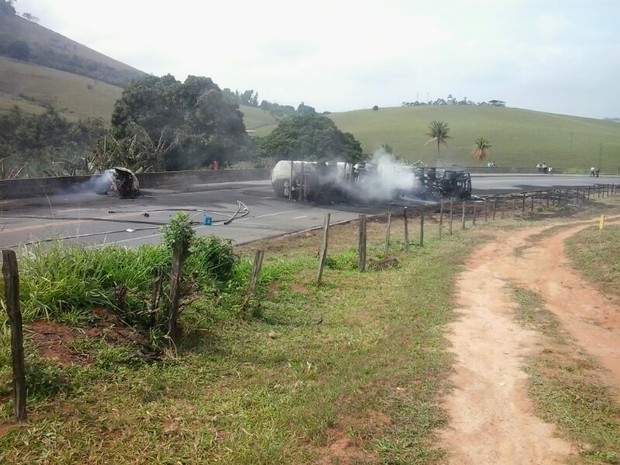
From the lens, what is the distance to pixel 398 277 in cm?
1355

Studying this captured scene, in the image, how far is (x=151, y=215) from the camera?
21703 millimetres

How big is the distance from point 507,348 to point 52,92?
7563cm

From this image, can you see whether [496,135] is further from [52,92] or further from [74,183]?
[74,183]

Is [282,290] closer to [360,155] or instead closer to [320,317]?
[320,317]

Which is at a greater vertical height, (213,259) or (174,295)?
(174,295)

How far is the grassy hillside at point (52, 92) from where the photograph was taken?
2495 inches

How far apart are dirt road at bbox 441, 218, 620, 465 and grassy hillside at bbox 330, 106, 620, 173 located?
72321mm

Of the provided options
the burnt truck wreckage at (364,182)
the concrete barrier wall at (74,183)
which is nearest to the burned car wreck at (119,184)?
the concrete barrier wall at (74,183)

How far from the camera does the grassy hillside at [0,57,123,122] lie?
63.4 metres

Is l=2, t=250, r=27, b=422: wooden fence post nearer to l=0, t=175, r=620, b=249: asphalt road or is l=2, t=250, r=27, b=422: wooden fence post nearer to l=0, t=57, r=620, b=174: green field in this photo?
l=0, t=175, r=620, b=249: asphalt road

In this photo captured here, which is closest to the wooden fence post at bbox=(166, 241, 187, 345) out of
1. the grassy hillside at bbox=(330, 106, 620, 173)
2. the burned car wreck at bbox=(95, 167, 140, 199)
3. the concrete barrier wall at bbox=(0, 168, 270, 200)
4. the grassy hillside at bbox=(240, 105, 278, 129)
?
the concrete barrier wall at bbox=(0, 168, 270, 200)

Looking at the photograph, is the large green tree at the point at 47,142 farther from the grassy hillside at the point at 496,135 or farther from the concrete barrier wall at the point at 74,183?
the grassy hillside at the point at 496,135

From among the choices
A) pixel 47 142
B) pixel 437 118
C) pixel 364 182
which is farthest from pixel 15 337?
pixel 437 118

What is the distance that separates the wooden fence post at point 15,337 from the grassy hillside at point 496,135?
8339 centimetres
